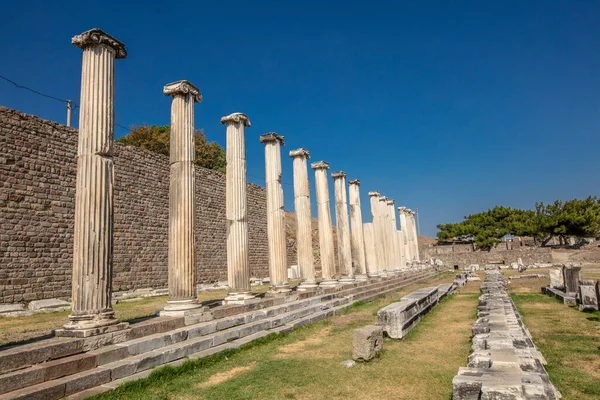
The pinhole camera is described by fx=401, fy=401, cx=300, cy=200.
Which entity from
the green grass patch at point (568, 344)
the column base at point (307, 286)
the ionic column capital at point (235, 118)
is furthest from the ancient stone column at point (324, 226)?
the green grass patch at point (568, 344)

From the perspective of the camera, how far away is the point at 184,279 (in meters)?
8.27

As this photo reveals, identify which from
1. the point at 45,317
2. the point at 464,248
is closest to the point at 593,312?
the point at 45,317

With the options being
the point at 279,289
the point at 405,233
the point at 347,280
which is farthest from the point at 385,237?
the point at 279,289

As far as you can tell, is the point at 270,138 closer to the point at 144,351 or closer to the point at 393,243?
the point at 144,351

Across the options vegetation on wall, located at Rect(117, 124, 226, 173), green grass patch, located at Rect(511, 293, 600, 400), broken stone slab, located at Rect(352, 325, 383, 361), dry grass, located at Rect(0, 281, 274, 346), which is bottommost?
green grass patch, located at Rect(511, 293, 600, 400)

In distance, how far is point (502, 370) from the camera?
4152 mm

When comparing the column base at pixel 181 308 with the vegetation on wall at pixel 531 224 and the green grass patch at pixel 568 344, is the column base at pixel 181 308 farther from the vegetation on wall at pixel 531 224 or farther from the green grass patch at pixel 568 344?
the vegetation on wall at pixel 531 224

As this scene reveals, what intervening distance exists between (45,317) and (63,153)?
6.43 m

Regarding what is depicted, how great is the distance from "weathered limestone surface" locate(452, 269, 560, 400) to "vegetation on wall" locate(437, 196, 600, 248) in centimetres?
5039

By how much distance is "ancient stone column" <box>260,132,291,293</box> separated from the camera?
12.4 m

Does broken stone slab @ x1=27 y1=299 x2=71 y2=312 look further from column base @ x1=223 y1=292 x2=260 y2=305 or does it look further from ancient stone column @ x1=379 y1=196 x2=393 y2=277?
ancient stone column @ x1=379 y1=196 x2=393 y2=277

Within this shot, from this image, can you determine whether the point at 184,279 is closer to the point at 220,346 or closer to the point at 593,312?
the point at 220,346

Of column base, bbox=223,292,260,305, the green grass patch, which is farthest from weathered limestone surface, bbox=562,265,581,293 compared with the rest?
column base, bbox=223,292,260,305

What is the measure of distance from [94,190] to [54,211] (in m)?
9.11
